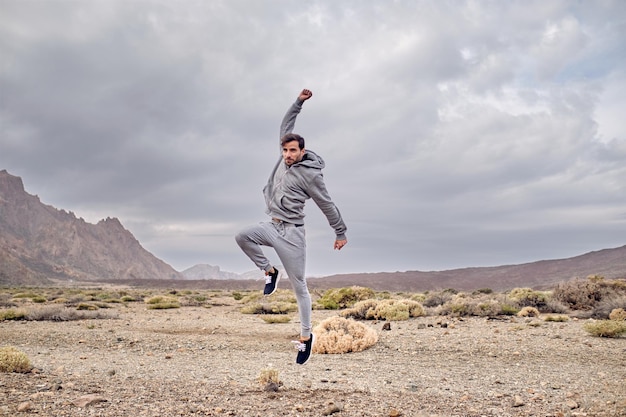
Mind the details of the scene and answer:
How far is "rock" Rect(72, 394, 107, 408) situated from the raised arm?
463 centimetres

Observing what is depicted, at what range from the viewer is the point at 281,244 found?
639 centimetres

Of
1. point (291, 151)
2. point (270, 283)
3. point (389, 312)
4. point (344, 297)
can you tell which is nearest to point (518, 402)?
point (270, 283)

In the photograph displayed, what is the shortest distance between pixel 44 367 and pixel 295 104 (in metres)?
8.36

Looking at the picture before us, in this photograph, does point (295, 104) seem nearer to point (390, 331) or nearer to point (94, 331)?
point (390, 331)

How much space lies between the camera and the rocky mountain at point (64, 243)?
437 ft

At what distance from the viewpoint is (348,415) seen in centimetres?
707

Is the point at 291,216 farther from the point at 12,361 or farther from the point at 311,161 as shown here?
the point at 12,361

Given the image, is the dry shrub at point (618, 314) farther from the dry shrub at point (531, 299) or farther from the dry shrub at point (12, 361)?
the dry shrub at point (12, 361)

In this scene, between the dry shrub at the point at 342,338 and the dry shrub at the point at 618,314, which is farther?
the dry shrub at the point at 618,314

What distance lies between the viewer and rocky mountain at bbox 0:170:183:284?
437 feet

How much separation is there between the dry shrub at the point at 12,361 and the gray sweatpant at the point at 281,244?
6.26 m

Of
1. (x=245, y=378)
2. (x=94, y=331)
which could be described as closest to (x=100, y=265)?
(x=94, y=331)

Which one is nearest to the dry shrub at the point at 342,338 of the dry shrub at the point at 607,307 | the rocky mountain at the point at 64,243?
the dry shrub at the point at 607,307

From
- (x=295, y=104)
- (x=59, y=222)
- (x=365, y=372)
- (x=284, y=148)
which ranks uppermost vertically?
(x=59, y=222)
